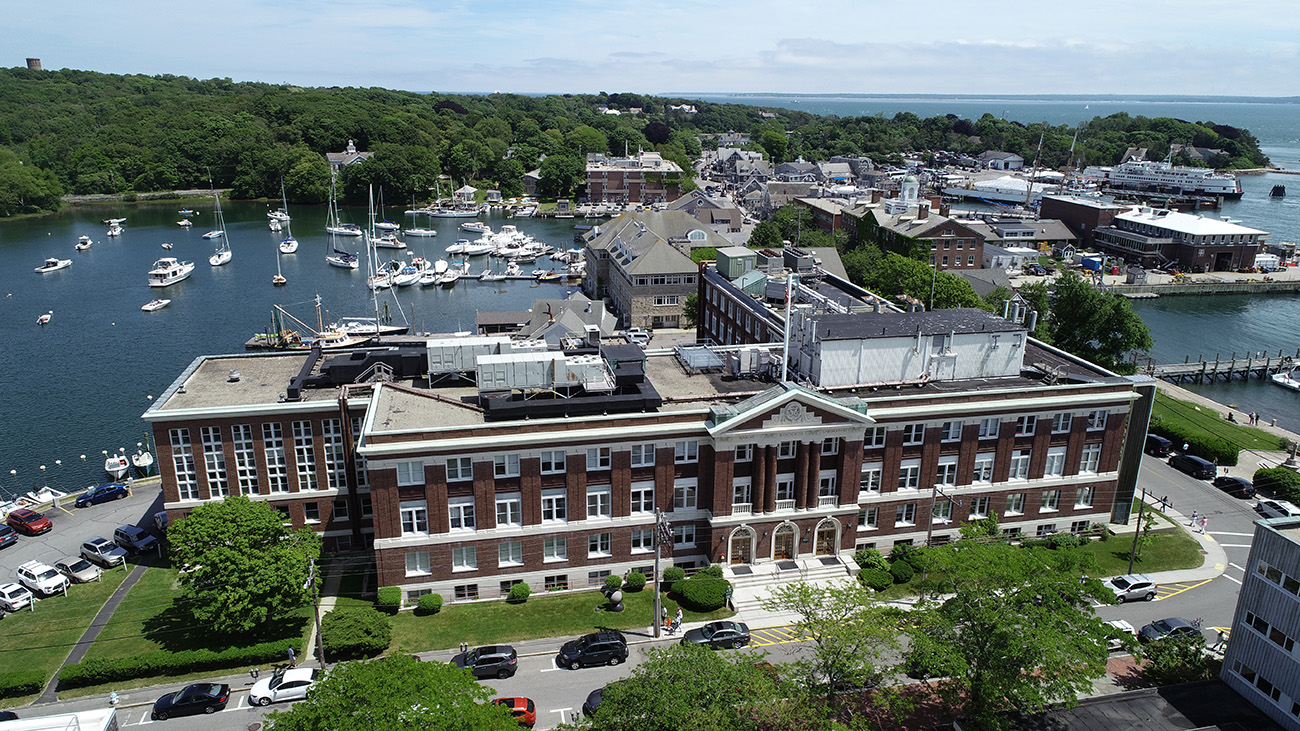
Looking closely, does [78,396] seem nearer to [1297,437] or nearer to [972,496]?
[972,496]

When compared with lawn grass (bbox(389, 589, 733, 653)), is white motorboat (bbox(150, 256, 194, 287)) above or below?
above

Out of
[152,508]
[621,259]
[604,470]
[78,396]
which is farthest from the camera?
[621,259]

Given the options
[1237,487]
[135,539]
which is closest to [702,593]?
[135,539]

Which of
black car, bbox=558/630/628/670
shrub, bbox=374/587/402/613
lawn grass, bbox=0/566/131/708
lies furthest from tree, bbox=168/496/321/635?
black car, bbox=558/630/628/670

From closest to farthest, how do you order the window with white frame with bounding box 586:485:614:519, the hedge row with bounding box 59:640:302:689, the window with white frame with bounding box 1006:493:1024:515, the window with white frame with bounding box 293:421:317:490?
the hedge row with bounding box 59:640:302:689 → the window with white frame with bounding box 586:485:614:519 → the window with white frame with bounding box 293:421:317:490 → the window with white frame with bounding box 1006:493:1024:515

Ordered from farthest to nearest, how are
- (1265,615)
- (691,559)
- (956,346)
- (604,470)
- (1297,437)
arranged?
(1297,437)
(956,346)
(691,559)
(604,470)
(1265,615)

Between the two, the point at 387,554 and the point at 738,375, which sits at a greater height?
the point at 738,375

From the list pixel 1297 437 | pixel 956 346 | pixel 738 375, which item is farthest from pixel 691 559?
pixel 1297 437

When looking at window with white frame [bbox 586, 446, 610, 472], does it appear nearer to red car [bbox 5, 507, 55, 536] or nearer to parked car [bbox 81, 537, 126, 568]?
parked car [bbox 81, 537, 126, 568]
